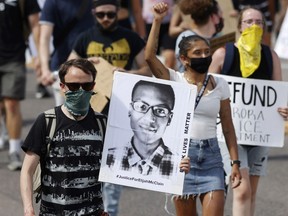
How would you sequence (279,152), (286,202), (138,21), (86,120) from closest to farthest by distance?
1. (86,120)
2. (286,202)
3. (279,152)
4. (138,21)

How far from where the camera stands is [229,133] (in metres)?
6.35

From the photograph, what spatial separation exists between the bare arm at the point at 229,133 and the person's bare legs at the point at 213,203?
0.18 metres

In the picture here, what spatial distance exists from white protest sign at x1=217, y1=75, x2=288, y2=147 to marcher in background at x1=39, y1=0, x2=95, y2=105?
1.92 metres

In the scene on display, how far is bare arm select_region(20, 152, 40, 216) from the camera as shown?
17.0ft

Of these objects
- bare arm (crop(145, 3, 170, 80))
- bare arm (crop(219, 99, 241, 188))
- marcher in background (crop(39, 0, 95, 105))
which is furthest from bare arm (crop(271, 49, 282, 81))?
marcher in background (crop(39, 0, 95, 105))

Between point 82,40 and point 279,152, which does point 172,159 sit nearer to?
point 82,40

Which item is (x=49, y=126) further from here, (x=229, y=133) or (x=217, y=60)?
(x=217, y=60)

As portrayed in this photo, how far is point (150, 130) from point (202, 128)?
51 cm

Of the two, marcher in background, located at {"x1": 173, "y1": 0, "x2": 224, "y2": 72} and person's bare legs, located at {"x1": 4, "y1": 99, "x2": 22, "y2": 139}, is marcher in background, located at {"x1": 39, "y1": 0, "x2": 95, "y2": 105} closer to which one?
person's bare legs, located at {"x1": 4, "y1": 99, "x2": 22, "y2": 139}

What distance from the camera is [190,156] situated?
241 inches

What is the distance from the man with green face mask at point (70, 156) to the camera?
5.28 meters

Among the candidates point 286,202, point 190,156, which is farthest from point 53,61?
point 190,156

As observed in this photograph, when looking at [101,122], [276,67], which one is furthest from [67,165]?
[276,67]

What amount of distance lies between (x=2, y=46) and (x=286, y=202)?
119 inches
